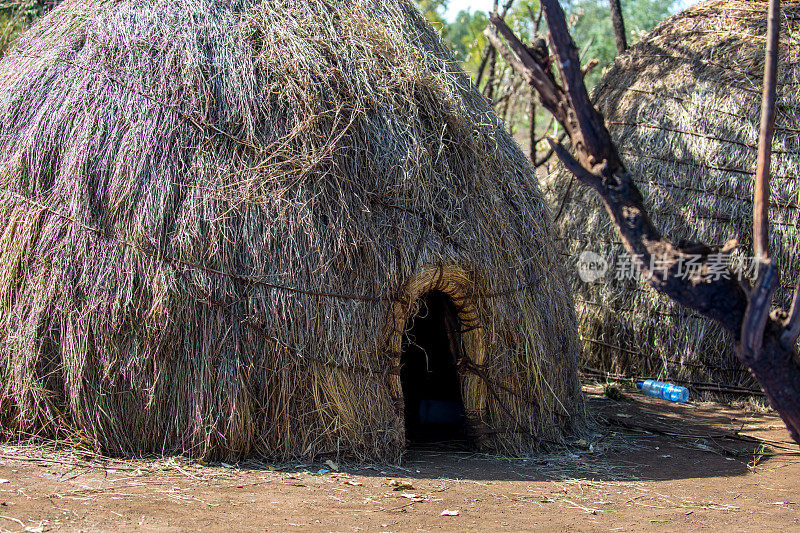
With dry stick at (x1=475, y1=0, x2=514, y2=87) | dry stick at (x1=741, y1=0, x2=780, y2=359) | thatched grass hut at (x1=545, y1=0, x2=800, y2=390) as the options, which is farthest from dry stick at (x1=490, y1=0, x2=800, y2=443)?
dry stick at (x1=475, y1=0, x2=514, y2=87)

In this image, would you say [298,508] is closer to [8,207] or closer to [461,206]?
Result: [461,206]

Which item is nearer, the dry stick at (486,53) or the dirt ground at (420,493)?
the dirt ground at (420,493)

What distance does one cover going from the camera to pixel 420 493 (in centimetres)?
445

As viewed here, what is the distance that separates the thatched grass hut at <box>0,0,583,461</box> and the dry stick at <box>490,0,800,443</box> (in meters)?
1.90

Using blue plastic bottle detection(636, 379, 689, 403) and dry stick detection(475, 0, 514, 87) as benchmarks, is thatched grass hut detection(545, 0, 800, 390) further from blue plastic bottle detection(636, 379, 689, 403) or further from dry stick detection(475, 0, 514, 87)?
dry stick detection(475, 0, 514, 87)

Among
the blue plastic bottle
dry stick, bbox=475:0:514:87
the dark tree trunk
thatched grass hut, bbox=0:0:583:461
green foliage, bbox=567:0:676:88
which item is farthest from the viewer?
green foliage, bbox=567:0:676:88

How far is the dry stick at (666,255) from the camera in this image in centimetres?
301

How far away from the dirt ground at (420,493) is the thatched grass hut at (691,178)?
2.09m

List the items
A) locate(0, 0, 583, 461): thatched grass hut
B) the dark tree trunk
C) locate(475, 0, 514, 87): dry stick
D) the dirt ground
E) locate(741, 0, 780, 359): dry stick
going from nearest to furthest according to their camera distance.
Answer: locate(741, 0, 780, 359): dry stick
the dirt ground
locate(0, 0, 583, 461): thatched grass hut
the dark tree trunk
locate(475, 0, 514, 87): dry stick

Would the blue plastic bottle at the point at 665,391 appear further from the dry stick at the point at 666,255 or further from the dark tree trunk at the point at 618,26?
the dark tree trunk at the point at 618,26

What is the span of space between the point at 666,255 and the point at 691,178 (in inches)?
201

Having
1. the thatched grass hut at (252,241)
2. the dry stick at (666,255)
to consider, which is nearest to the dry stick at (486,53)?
the thatched grass hut at (252,241)

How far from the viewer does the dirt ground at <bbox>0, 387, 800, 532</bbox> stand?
386cm

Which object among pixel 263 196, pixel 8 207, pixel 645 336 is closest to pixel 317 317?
pixel 263 196
